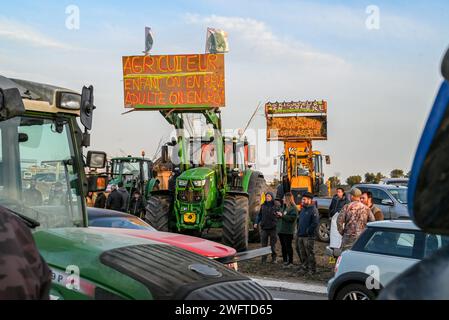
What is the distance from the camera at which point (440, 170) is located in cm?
127

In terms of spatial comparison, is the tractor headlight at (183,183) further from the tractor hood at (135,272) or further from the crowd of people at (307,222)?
the tractor hood at (135,272)

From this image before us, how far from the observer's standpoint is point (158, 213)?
14.3 meters

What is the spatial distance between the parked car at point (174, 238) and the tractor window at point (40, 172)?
1.52ft

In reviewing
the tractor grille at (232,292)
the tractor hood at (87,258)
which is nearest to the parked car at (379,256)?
the tractor grille at (232,292)

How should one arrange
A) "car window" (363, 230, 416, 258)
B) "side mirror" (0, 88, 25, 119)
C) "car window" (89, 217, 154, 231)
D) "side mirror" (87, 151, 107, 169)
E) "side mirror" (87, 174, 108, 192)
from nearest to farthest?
"side mirror" (0, 88, 25, 119)
"side mirror" (87, 151, 107, 169)
"side mirror" (87, 174, 108, 192)
"car window" (363, 230, 416, 258)
"car window" (89, 217, 154, 231)

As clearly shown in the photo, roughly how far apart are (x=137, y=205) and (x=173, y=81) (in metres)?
8.18

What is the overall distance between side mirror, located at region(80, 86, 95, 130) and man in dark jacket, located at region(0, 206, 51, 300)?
7.79 feet

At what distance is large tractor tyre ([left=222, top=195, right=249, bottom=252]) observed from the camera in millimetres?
13305

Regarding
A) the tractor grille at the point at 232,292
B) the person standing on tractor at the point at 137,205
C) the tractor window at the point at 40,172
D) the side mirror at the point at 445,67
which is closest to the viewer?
the side mirror at the point at 445,67

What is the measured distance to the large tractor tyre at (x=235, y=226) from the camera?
13.3 m

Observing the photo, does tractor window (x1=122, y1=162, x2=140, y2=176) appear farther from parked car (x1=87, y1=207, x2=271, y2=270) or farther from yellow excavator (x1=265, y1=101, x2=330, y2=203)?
parked car (x1=87, y1=207, x2=271, y2=270)

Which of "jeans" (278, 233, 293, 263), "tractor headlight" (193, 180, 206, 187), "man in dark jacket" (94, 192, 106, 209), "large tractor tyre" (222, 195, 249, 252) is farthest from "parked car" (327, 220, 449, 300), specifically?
"man in dark jacket" (94, 192, 106, 209)

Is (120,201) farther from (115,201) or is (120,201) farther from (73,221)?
(73,221)
